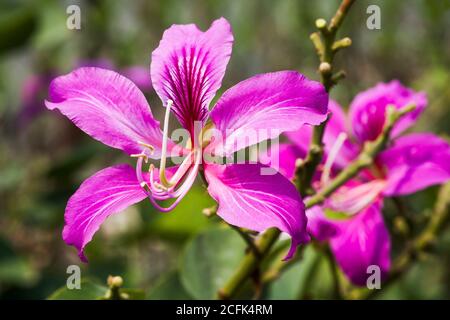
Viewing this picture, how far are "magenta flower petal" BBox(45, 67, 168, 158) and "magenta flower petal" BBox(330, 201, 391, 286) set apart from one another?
274mm

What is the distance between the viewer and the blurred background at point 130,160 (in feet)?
3.05

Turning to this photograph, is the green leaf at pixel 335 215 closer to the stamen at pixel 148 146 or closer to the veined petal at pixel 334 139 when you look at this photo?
the veined petal at pixel 334 139

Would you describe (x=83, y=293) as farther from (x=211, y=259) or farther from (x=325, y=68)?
(x=325, y=68)

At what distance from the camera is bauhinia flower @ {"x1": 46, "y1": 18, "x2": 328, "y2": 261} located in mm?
539

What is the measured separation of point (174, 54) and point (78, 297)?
0.84 ft

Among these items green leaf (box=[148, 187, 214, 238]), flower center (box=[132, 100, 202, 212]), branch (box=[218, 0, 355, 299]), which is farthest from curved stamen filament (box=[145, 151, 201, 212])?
green leaf (box=[148, 187, 214, 238])

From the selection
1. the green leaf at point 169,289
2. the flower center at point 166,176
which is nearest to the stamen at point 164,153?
the flower center at point 166,176

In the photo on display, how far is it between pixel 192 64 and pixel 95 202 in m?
0.15

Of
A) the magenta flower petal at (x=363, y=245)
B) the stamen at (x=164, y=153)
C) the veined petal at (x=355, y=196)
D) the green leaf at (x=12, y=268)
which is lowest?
the green leaf at (x=12, y=268)

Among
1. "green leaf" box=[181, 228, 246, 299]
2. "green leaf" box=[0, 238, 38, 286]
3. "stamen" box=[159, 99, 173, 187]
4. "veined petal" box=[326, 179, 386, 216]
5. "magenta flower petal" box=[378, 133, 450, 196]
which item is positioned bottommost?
"green leaf" box=[0, 238, 38, 286]

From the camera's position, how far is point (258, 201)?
1.78ft

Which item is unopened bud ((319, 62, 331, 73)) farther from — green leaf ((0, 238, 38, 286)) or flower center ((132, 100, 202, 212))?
green leaf ((0, 238, 38, 286))

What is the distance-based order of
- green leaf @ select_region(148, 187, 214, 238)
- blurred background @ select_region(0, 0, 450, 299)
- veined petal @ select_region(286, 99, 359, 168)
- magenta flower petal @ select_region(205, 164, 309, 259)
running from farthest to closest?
green leaf @ select_region(148, 187, 214, 238), blurred background @ select_region(0, 0, 450, 299), veined petal @ select_region(286, 99, 359, 168), magenta flower petal @ select_region(205, 164, 309, 259)

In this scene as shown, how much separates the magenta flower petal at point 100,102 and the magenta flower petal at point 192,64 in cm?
3
